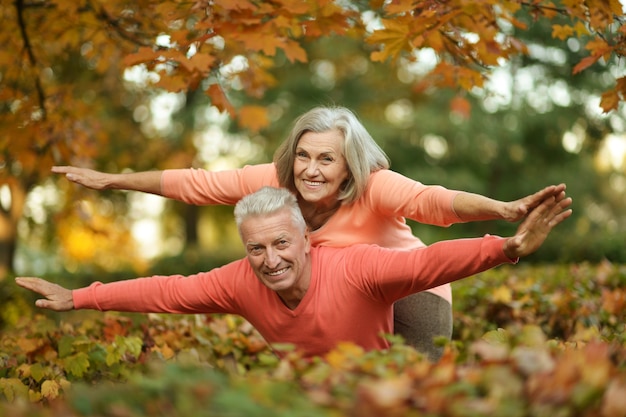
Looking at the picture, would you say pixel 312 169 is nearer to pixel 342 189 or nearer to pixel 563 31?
pixel 342 189

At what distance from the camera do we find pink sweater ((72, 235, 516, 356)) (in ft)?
10.4

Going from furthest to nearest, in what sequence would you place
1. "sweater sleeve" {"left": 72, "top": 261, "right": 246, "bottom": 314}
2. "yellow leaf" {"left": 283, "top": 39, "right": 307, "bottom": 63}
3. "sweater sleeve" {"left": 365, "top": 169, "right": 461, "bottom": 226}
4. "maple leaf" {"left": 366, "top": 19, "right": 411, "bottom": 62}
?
"yellow leaf" {"left": 283, "top": 39, "right": 307, "bottom": 63}
"maple leaf" {"left": 366, "top": 19, "right": 411, "bottom": 62}
"sweater sleeve" {"left": 72, "top": 261, "right": 246, "bottom": 314}
"sweater sleeve" {"left": 365, "top": 169, "right": 461, "bottom": 226}

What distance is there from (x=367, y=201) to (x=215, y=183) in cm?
92

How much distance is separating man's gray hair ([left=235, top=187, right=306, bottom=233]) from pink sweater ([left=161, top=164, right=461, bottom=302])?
344 millimetres

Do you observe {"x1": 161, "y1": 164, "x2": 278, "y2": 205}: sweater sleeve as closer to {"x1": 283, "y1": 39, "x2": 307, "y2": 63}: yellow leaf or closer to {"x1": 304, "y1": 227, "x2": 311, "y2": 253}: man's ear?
{"x1": 304, "y1": 227, "x2": 311, "y2": 253}: man's ear

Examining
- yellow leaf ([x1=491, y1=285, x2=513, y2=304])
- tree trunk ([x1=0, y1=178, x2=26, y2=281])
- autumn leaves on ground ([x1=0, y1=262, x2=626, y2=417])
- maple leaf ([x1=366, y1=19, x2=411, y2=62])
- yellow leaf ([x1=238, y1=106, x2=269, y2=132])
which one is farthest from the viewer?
tree trunk ([x1=0, y1=178, x2=26, y2=281])

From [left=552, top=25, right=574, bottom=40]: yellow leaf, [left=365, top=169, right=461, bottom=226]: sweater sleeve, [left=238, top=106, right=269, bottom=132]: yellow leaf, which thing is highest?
[left=552, top=25, right=574, bottom=40]: yellow leaf

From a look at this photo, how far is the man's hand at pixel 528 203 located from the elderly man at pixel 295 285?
13 centimetres

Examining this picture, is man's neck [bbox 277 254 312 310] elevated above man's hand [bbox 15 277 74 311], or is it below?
above

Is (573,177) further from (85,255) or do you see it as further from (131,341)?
(85,255)

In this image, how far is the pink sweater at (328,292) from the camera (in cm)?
318

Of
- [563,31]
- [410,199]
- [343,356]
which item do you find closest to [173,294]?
[410,199]

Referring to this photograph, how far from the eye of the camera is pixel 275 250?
355 centimetres

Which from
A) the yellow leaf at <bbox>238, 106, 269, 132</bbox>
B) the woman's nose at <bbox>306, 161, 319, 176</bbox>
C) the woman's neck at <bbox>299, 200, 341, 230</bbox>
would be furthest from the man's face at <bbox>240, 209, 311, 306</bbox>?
the yellow leaf at <bbox>238, 106, 269, 132</bbox>
